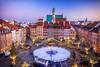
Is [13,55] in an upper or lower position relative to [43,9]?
lower

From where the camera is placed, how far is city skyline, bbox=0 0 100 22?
153 inches

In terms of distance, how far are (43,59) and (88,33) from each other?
98cm

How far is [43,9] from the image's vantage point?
3.88 meters

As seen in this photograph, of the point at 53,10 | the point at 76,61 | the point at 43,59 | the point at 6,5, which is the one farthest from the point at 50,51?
the point at 6,5

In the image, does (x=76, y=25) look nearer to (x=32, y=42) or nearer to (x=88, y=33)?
(x=88, y=33)

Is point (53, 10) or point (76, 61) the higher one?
point (53, 10)

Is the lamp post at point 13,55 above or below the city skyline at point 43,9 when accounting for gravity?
below

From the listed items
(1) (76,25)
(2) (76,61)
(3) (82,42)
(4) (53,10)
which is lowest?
(2) (76,61)

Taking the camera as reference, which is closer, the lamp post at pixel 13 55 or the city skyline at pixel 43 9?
the lamp post at pixel 13 55

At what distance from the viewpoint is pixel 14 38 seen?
396 centimetres

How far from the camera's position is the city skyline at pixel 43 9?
3885mm

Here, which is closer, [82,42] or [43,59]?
[43,59]

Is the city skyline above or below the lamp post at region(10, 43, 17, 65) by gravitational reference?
above

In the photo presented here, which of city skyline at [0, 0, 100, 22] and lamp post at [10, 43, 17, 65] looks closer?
lamp post at [10, 43, 17, 65]
